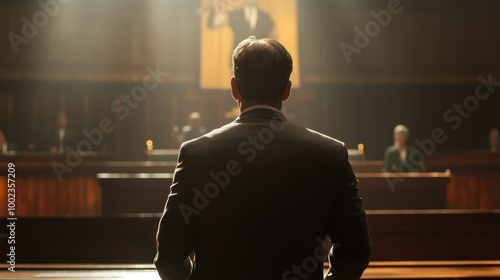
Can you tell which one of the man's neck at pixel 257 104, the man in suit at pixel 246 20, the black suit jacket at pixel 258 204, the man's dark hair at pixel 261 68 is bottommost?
the black suit jacket at pixel 258 204

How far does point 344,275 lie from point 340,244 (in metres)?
0.08

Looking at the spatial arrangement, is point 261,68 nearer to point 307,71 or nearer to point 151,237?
point 151,237

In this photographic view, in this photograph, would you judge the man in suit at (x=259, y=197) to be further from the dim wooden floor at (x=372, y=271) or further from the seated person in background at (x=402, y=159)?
the seated person in background at (x=402, y=159)

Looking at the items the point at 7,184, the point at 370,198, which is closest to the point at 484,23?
the point at 370,198

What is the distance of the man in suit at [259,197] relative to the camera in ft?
4.42

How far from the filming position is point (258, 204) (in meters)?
1.34

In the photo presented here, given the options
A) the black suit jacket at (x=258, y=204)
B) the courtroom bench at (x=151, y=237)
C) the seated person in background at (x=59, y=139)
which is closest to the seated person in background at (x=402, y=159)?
the courtroom bench at (x=151, y=237)

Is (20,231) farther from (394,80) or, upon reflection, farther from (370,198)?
(394,80)

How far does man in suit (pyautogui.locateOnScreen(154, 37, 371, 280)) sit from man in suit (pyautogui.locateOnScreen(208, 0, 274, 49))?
7.67 metres

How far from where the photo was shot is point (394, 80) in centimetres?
985

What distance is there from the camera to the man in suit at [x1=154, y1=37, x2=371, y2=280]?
4.42 ft

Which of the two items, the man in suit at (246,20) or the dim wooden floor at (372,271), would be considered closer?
the dim wooden floor at (372,271)

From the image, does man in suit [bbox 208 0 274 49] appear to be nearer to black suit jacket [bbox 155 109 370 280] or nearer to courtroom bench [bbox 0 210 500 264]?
courtroom bench [bbox 0 210 500 264]

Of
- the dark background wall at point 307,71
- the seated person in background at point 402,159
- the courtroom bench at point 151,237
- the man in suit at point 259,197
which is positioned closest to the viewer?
the man in suit at point 259,197
